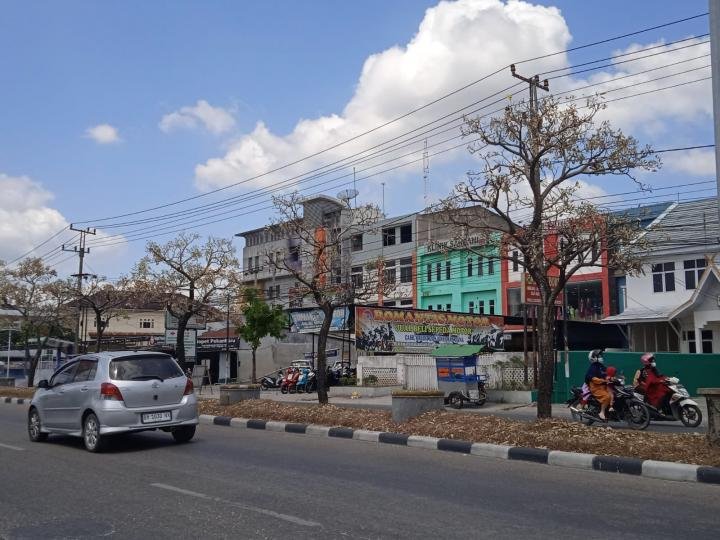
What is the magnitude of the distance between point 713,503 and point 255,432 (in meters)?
9.70

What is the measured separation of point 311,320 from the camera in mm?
34312

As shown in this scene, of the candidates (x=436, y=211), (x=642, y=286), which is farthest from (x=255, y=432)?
(x=642, y=286)

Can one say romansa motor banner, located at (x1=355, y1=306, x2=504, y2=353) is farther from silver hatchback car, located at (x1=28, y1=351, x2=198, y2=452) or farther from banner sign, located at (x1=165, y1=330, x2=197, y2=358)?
silver hatchback car, located at (x1=28, y1=351, x2=198, y2=452)

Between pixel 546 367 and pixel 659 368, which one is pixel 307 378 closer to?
pixel 659 368

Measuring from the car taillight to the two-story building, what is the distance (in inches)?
1053

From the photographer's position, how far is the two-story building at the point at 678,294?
31.8 meters

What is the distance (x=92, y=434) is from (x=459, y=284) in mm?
45743

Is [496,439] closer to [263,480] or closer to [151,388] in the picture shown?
[263,480]

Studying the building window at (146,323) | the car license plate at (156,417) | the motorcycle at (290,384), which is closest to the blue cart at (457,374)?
the car license plate at (156,417)

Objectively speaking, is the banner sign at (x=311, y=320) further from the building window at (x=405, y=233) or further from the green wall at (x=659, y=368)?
the building window at (x=405, y=233)

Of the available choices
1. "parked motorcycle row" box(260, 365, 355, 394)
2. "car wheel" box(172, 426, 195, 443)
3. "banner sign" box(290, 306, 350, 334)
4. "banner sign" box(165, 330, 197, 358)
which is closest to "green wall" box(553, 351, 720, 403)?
"parked motorcycle row" box(260, 365, 355, 394)

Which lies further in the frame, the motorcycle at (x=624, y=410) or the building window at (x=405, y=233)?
the building window at (x=405, y=233)

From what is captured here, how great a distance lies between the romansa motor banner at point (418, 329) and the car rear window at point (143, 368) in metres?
20.7

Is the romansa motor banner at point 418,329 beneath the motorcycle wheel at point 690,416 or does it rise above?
above
